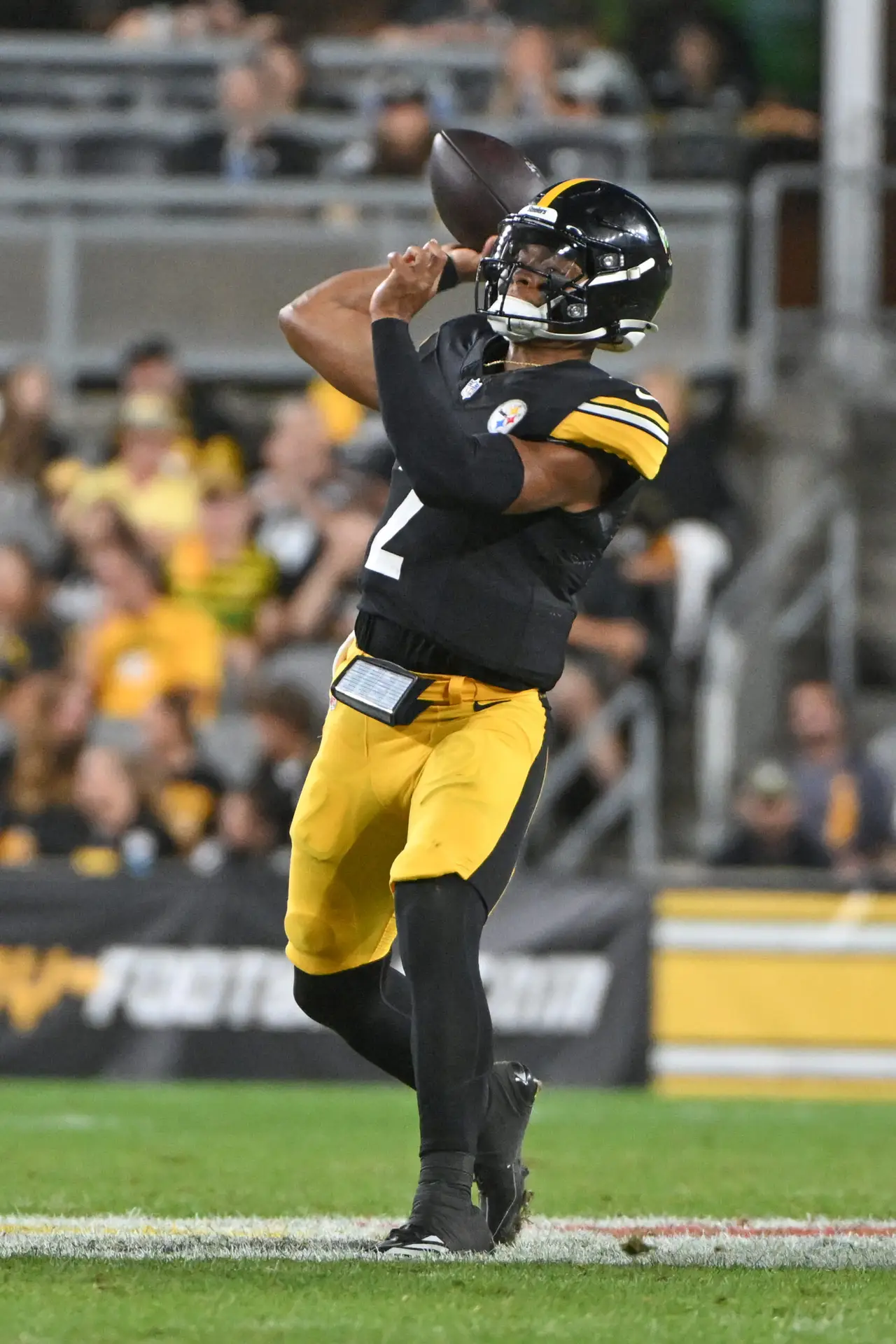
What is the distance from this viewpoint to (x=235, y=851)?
1022 cm

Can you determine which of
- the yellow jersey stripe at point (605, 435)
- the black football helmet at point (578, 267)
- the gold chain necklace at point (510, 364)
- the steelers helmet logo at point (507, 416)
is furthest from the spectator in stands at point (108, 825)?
the yellow jersey stripe at point (605, 435)

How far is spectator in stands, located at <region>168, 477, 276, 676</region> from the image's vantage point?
11.5 metres

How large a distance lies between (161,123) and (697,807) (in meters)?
5.23

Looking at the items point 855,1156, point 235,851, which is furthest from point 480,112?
point 855,1156

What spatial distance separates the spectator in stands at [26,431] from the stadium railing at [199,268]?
1322mm

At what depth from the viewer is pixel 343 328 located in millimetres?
5152

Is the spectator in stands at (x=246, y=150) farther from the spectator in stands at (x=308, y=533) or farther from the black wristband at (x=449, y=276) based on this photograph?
the black wristband at (x=449, y=276)

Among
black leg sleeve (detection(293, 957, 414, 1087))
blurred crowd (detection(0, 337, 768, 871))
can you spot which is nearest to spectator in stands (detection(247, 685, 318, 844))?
Answer: blurred crowd (detection(0, 337, 768, 871))

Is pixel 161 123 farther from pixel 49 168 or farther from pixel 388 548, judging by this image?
pixel 388 548

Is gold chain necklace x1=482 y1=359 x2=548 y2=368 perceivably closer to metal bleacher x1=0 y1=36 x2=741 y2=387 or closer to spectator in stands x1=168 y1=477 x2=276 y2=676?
spectator in stands x1=168 y1=477 x2=276 y2=676

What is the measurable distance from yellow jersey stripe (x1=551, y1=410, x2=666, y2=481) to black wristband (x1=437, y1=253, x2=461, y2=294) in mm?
559

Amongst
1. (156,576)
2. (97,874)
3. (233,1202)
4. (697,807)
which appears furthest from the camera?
(697,807)

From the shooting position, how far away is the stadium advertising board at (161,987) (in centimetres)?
966

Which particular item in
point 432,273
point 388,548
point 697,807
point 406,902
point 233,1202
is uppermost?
point 432,273
